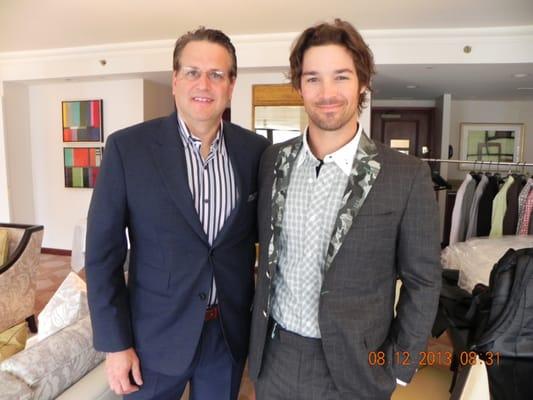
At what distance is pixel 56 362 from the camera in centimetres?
126

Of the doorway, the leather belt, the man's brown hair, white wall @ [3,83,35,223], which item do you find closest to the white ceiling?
white wall @ [3,83,35,223]

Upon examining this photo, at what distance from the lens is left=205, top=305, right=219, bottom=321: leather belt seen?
1.28 metres

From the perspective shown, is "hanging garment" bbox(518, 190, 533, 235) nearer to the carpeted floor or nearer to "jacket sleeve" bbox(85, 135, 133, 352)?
the carpeted floor

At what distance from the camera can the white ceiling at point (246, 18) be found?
3.31m

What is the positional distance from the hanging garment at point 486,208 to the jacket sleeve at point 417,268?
123 inches

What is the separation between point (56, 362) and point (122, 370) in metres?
0.24

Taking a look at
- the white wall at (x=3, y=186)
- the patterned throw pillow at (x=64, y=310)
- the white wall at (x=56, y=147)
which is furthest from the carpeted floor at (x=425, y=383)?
the white wall at (x=3, y=186)

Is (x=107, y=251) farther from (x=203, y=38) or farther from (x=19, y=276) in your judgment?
(x=19, y=276)

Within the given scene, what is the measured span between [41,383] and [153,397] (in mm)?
331

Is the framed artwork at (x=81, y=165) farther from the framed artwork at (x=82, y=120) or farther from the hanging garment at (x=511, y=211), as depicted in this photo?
the hanging garment at (x=511, y=211)

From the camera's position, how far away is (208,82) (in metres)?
1.26

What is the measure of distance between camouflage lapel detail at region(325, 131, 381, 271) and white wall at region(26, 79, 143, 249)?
464 cm

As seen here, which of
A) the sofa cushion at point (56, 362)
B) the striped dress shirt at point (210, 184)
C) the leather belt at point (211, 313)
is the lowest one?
the sofa cushion at point (56, 362)

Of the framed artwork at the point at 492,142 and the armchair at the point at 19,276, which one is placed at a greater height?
the framed artwork at the point at 492,142
